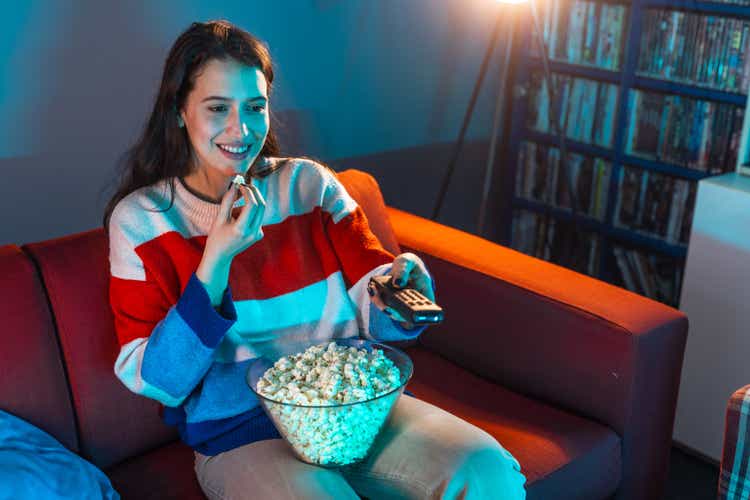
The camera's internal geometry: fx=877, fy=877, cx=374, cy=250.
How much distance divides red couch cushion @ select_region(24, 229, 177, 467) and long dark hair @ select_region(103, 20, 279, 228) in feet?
0.37

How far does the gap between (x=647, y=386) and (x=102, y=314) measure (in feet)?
3.61

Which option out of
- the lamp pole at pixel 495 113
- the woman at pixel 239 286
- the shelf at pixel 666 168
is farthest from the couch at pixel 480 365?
the shelf at pixel 666 168

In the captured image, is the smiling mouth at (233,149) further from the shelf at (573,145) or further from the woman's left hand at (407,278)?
the shelf at (573,145)

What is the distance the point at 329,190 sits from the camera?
5.72ft

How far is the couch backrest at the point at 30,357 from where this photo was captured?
154 centimetres

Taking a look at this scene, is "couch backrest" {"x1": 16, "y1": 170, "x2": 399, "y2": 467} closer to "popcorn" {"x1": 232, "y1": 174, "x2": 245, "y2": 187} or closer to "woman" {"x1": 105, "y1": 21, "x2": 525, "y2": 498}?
"woman" {"x1": 105, "y1": 21, "x2": 525, "y2": 498}

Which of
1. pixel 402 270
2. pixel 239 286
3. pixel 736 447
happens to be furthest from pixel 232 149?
pixel 736 447

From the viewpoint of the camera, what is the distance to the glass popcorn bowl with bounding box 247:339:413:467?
4.31ft

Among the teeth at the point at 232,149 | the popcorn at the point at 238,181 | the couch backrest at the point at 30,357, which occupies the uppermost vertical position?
the teeth at the point at 232,149

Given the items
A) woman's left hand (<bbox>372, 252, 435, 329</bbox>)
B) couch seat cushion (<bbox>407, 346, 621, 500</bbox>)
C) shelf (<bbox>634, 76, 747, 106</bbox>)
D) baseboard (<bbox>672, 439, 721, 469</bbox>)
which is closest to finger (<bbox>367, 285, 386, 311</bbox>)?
woman's left hand (<bbox>372, 252, 435, 329</bbox>)

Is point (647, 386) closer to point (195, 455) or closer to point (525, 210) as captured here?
point (195, 455)

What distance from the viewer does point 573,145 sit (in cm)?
313

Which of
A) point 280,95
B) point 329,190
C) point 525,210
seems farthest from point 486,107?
point 329,190

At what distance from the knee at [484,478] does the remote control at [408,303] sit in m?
0.24
